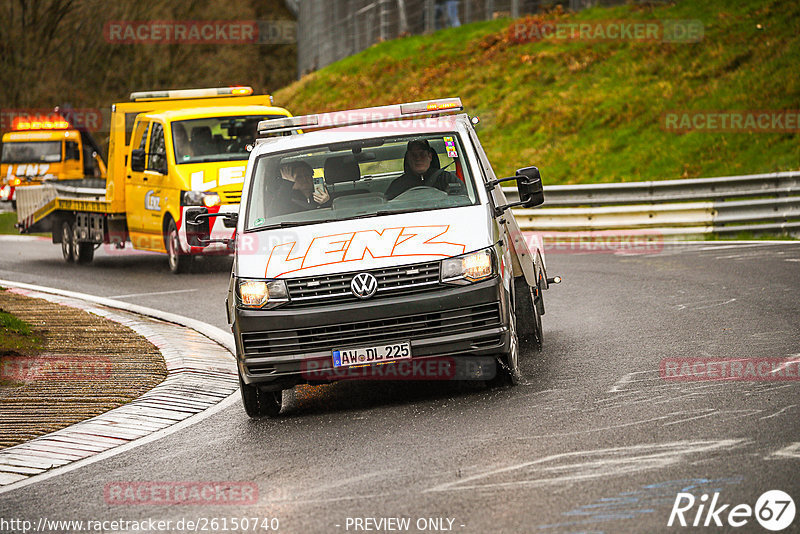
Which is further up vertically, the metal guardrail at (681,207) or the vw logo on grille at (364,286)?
the vw logo on grille at (364,286)

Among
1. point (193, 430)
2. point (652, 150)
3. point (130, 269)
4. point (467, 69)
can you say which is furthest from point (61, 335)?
point (467, 69)

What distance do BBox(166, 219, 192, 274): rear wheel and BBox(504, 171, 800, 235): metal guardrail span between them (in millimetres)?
7105

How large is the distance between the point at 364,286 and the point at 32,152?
3101 centimetres

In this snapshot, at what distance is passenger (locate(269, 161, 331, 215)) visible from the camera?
29.3ft

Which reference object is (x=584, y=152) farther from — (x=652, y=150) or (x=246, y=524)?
(x=246, y=524)

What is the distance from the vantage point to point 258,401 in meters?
8.19

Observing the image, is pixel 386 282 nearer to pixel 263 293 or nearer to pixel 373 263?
pixel 373 263

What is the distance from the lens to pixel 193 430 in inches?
313

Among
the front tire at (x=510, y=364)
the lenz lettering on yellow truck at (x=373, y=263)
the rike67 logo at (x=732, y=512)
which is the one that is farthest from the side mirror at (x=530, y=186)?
the rike67 logo at (x=732, y=512)

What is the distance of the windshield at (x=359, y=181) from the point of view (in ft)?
28.8

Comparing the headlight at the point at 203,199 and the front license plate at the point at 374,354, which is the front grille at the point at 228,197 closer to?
the headlight at the point at 203,199

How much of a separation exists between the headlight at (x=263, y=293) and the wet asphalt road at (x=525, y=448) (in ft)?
2.64

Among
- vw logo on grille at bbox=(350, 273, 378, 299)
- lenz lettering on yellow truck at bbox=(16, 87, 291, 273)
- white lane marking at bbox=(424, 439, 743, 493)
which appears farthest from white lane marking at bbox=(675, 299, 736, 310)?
lenz lettering on yellow truck at bbox=(16, 87, 291, 273)

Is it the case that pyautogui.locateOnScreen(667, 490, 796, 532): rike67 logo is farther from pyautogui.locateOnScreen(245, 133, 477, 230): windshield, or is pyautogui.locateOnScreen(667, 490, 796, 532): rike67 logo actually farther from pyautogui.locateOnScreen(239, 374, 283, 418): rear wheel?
pyautogui.locateOnScreen(245, 133, 477, 230): windshield
